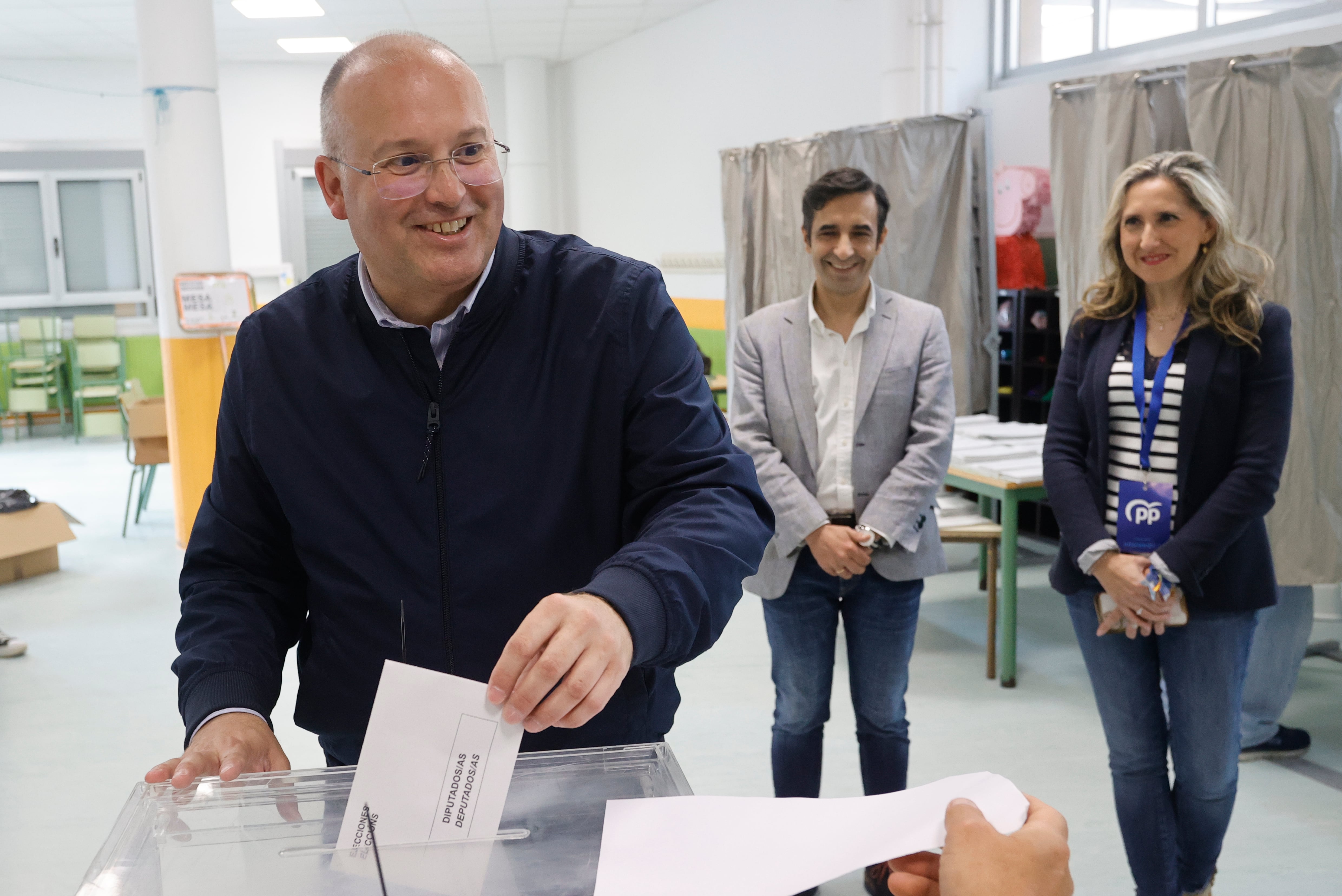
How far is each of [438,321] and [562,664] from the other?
0.54 m

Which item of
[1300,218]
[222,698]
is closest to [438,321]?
[222,698]

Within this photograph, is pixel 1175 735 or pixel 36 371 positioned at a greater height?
pixel 36 371

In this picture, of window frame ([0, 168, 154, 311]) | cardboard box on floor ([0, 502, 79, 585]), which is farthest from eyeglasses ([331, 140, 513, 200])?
window frame ([0, 168, 154, 311])

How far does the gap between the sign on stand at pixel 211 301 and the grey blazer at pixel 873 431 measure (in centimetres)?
376

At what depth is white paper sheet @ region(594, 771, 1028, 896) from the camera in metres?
0.79

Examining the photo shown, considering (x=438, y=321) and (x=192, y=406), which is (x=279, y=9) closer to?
(x=192, y=406)

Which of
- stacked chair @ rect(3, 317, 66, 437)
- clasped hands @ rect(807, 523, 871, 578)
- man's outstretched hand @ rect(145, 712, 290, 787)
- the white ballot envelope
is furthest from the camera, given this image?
stacked chair @ rect(3, 317, 66, 437)

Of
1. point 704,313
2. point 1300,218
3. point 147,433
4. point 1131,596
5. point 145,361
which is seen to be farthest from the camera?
point 145,361

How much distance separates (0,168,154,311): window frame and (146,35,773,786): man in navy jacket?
1056 cm

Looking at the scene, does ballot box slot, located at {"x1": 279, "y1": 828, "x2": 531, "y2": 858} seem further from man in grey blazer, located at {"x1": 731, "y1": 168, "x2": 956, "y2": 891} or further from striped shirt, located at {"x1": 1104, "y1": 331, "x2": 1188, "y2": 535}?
striped shirt, located at {"x1": 1104, "y1": 331, "x2": 1188, "y2": 535}

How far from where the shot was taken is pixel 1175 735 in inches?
83.0

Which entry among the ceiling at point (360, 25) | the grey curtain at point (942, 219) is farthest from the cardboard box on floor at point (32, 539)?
the ceiling at point (360, 25)

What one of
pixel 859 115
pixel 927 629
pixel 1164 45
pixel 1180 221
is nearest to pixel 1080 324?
pixel 1180 221

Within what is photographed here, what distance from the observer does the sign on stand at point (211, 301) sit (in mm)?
5500
